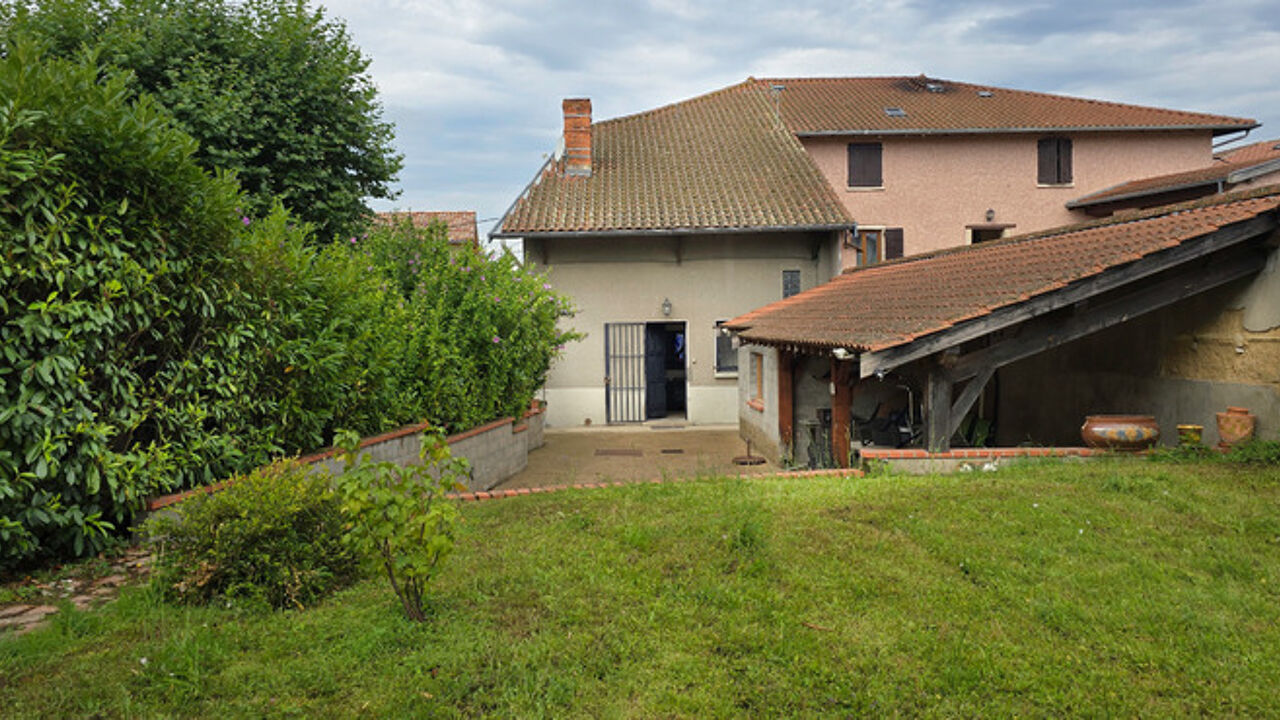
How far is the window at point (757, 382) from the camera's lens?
13719 millimetres

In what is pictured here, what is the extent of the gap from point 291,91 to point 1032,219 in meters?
18.8

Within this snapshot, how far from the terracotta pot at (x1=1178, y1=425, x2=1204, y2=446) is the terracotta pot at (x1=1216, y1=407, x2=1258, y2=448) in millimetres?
177

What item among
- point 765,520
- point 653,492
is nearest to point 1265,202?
point 765,520

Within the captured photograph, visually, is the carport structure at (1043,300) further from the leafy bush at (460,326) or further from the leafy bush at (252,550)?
the leafy bush at (252,550)

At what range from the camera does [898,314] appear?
8875 mm

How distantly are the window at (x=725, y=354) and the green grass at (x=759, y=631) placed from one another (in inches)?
457

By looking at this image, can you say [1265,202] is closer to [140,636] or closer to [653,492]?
[653,492]

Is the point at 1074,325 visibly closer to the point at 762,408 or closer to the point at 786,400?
the point at 786,400

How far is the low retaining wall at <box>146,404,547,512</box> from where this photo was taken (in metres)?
6.82

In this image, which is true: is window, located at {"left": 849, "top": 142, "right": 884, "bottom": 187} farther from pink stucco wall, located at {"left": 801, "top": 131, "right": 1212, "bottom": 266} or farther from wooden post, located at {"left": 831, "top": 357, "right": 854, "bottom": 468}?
wooden post, located at {"left": 831, "top": 357, "right": 854, "bottom": 468}

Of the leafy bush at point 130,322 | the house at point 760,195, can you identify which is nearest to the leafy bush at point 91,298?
the leafy bush at point 130,322

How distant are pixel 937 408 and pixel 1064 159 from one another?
17.1 meters

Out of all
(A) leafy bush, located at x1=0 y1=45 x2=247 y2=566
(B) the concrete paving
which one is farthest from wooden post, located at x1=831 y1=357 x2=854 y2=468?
(A) leafy bush, located at x1=0 y1=45 x2=247 y2=566

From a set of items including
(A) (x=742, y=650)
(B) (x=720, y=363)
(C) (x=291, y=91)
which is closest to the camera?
(A) (x=742, y=650)
